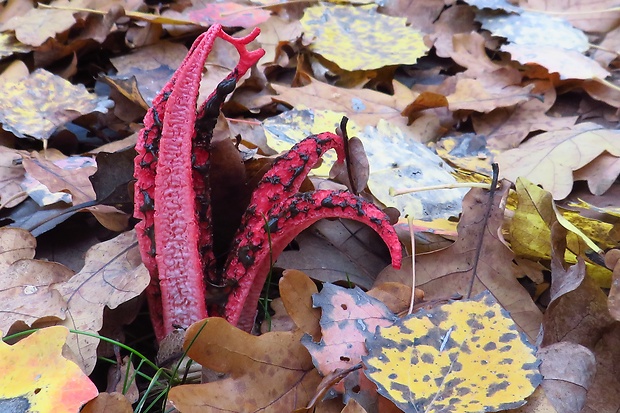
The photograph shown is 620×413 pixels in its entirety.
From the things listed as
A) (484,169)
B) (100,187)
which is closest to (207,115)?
(100,187)

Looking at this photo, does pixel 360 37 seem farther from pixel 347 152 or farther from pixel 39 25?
pixel 347 152

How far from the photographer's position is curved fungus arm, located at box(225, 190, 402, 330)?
1.41 metres

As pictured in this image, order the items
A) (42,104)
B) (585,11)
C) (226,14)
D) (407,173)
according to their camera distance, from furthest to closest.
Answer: (585,11) < (226,14) < (42,104) < (407,173)

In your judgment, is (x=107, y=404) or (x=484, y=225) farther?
(x=484, y=225)

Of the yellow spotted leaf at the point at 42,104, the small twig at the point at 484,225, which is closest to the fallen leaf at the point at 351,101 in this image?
the yellow spotted leaf at the point at 42,104

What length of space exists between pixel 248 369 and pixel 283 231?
329mm

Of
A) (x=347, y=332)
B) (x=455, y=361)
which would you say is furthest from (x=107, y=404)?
(x=455, y=361)

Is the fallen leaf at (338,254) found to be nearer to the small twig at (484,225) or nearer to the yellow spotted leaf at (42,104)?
the small twig at (484,225)

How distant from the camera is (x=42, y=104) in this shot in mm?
2371

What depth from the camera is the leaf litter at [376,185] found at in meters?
1.29

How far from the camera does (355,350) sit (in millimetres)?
1340

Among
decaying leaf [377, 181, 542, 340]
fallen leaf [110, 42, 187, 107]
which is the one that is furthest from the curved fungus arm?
fallen leaf [110, 42, 187, 107]

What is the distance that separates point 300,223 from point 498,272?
0.56 m

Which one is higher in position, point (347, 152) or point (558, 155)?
point (347, 152)
